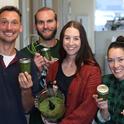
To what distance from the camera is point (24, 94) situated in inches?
72.6

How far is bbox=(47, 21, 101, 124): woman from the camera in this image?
6.14ft

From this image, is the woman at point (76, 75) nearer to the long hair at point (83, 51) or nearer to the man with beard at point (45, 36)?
the long hair at point (83, 51)

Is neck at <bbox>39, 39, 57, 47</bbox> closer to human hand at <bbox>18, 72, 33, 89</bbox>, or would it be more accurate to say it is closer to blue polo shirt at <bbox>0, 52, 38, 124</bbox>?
blue polo shirt at <bbox>0, 52, 38, 124</bbox>

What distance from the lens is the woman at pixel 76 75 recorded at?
1870 mm

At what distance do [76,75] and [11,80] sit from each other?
0.36m

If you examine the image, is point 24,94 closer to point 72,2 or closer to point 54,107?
point 54,107

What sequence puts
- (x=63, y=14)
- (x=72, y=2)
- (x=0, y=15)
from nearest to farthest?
(x=0, y=15) < (x=63, y=14) < (x=72, y=2)

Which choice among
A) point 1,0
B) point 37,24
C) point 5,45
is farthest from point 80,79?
point 1,0

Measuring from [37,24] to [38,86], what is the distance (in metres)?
0.62

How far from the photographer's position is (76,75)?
1920mm

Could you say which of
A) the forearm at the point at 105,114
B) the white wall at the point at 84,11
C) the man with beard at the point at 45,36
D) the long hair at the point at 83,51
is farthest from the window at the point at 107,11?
the forearm at the point at 105,114

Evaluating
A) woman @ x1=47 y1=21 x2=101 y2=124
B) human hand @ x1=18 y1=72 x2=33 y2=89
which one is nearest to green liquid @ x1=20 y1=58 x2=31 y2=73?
human hand @ x1=18 y1=72 x2=33 y2=89

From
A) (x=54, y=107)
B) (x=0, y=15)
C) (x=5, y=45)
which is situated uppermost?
(x=0, y=15)

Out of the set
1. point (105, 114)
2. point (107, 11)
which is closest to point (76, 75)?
point (105, 114)
